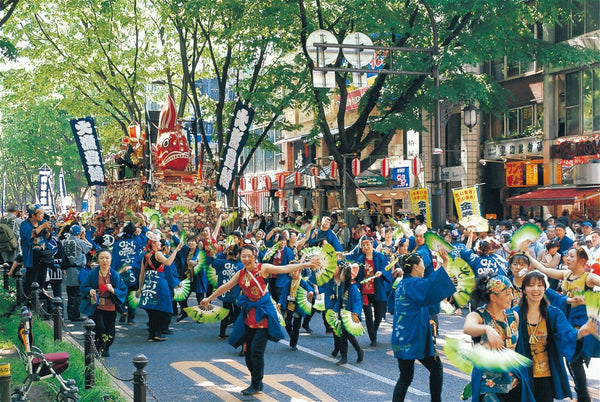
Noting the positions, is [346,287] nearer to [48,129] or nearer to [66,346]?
[66,346]

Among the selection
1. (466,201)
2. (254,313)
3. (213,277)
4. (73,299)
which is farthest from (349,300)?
(73,299)

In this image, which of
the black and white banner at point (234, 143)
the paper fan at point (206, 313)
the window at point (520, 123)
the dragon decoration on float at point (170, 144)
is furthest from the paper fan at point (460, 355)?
the window at point (520, 123)

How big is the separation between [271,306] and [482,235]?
5.45 m

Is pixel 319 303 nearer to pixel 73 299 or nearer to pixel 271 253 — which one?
pixel 271 253

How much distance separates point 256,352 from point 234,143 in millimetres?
15599

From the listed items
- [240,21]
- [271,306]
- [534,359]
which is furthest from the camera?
[240,21]

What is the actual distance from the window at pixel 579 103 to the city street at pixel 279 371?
1519 centimetres

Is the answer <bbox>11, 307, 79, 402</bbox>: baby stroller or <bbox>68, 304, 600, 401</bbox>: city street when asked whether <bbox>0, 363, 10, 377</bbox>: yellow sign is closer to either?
<bbox>11, 307, 79, 402</bbox>: baby stroller

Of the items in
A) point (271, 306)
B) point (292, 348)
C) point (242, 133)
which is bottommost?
point (292, 348)

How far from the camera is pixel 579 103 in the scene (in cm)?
2627

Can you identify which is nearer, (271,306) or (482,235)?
(271,306)

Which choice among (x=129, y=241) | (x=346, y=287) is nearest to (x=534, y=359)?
(x=346, y=287)

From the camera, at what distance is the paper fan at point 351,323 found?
10.1 meters

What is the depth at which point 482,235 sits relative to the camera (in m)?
13.1
